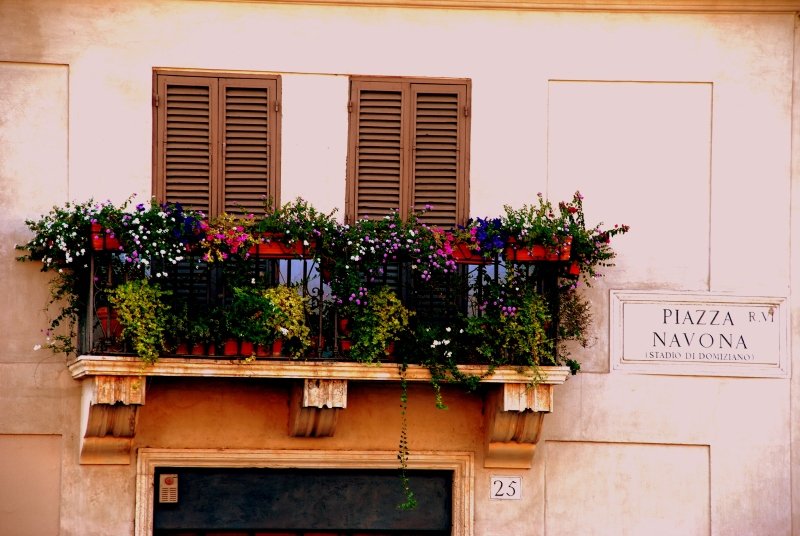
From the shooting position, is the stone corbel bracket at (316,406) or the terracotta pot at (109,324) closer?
the terracotta pot at (109,324)

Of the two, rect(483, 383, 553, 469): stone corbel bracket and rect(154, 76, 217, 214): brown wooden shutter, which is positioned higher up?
rect(154, 76, 217, 214): brown wooden shutter

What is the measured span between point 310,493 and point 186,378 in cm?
125

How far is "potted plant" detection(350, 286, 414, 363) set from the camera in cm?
1267

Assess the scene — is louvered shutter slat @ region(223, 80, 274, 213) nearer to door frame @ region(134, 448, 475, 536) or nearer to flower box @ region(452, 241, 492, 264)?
flower box @ region(452, 241, 492, 264)

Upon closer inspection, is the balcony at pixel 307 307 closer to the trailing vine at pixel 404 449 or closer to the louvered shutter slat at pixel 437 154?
the trailing vine at pixel 404 449

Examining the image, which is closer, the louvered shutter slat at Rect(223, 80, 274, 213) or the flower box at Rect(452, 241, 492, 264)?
the flower box at Rect(452, 241, 492, 264)

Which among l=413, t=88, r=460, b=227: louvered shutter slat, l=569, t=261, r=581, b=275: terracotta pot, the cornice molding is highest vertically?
the cornice molding

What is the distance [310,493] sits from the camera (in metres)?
13.4

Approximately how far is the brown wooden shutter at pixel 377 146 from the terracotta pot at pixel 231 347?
153cm

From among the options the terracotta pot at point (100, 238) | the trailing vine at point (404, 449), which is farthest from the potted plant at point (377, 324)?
the terracotta pot at point (100, 238)

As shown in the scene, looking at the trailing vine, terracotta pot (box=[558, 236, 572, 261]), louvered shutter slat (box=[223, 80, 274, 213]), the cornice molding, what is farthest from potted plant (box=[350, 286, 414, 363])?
the cornice molding

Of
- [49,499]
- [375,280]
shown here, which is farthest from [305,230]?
[49,499]

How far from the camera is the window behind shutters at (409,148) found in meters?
13.5

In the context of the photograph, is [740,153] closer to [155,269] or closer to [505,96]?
[505,96]
